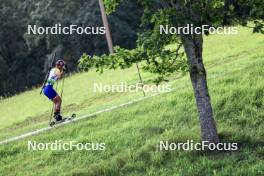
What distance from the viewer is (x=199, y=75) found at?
10.4 meters

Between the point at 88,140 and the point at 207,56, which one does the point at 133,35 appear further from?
the point at 88,140

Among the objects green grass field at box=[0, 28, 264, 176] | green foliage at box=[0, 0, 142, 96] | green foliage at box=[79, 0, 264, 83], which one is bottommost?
green grass field at box=[0, 28, 264, 176]

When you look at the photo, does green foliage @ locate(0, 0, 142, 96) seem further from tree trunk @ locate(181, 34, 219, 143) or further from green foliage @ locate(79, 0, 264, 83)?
green foliage @ locate(79, 0, 264, 83)

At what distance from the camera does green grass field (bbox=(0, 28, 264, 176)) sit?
34.4 feet

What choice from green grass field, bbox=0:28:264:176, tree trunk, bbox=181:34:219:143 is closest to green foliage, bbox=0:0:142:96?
green grass field, bbox=0:28:264:176

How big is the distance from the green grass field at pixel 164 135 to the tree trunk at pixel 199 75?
2.49ft

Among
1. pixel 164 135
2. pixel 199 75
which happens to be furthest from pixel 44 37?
pixel 199 75

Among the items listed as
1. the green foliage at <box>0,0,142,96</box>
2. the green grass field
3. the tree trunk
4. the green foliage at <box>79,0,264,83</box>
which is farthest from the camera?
the green foliage at <box>0,0,142,96</box>

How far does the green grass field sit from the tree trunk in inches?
29.8

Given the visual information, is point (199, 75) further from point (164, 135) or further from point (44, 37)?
point (44, 37)

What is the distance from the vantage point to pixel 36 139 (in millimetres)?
14164

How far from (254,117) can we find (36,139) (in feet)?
19.8

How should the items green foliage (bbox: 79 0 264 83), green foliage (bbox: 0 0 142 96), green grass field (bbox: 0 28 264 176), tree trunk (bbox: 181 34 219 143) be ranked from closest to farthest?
1. green foliage (bbox: 79 0 264 83)
2. tree trunk (bbox: 181 34 219 143)
3. green grass field (bbox: 0 28 264 176)
4. green foliage (bbox: 0 0 142 96)

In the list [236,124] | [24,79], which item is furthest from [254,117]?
[24,79]
